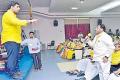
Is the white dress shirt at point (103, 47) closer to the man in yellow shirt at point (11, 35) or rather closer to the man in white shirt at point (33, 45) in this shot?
the man in yellow shirt at point (11, 35)

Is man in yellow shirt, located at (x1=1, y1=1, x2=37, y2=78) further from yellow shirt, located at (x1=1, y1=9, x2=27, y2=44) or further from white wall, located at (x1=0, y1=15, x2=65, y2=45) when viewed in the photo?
white wall, located at (x1=0, y1=15, x2=65, y2=45)

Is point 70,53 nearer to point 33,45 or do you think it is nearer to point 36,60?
point 36,60

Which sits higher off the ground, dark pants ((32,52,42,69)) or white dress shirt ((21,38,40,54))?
white dress shirt ((21,38,40,54))

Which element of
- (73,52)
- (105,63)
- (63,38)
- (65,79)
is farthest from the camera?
(63,38)

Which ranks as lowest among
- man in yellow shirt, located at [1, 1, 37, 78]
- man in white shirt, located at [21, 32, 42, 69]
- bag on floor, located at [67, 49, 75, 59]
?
bag on floor, located at [67, 49, 75, 59]

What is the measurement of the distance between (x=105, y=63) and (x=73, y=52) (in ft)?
14.9

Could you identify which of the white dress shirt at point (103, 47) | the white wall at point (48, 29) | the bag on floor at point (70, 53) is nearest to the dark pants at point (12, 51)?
the white dress shirt at point (103, 47)

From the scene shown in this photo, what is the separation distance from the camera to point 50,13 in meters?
14.3

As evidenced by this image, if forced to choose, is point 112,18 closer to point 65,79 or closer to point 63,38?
point 63,38

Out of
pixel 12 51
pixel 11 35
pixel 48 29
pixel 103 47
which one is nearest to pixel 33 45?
pixel 12 51

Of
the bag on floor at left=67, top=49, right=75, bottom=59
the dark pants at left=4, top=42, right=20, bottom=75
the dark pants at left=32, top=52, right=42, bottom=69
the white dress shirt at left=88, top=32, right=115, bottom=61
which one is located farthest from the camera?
the bag on floor at left=67, top=49, right=75, bottom=59

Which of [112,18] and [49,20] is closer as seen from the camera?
[49,20]

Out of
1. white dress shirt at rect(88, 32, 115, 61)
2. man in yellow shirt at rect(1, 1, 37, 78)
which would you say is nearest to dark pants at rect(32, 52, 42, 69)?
man in yellow shirt at rect(1, 1, 37, 78)

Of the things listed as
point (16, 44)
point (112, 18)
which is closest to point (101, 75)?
point (16, 44)
